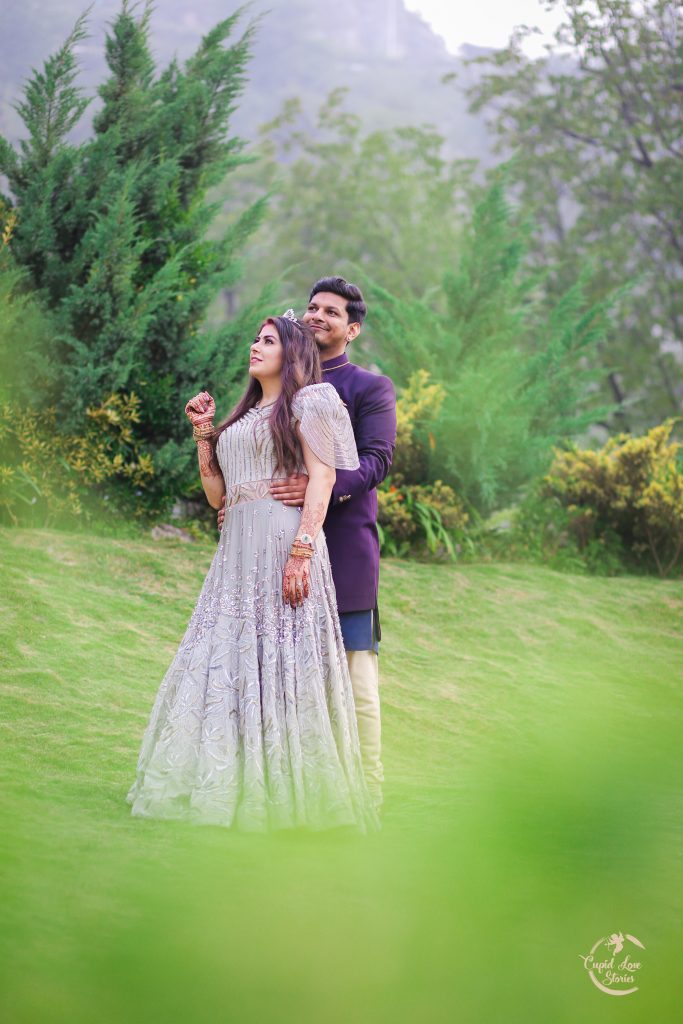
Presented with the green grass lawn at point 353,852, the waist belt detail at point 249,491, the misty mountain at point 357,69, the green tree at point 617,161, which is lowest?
the green grass lawn at point 353,852

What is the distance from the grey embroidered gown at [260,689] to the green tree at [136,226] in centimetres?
353

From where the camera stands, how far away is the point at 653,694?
249 inches

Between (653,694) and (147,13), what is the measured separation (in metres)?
5.58

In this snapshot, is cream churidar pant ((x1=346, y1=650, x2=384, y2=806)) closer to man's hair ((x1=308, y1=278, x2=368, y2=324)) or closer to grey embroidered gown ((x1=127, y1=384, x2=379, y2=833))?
grey embroidered gown ((x1=127, y1=384, x2=379, y2=833))

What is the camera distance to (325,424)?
12.0ft

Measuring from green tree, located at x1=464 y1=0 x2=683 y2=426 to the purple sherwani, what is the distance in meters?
15.9

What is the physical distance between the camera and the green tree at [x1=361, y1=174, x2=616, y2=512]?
9000mm

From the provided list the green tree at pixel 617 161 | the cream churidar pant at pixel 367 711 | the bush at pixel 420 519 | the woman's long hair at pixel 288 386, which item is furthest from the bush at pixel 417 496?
the green tree at pixel 617 161

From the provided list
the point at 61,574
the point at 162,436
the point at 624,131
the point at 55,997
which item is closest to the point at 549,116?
the point at 624,131

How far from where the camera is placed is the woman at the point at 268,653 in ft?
11.5

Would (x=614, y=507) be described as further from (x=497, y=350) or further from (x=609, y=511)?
(x=497, y=350)

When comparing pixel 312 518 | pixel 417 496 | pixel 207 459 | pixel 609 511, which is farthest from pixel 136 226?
pixel 609 511

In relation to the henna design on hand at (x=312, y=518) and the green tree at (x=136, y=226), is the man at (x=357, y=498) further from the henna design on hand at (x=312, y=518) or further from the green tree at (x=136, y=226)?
the green tree at (x=136, y=226)

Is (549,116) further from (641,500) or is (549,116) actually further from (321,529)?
(321,529)
